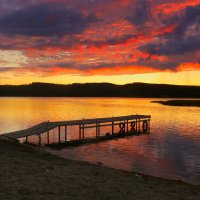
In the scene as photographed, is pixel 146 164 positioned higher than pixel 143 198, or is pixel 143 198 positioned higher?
pixel 143 198

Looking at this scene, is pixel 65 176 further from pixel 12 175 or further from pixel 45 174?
pixel 12 175

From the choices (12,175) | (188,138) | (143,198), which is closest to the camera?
(143,198)

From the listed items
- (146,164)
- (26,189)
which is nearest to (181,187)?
(26,189)

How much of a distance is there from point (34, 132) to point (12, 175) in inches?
761

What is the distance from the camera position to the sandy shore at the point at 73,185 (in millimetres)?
11812

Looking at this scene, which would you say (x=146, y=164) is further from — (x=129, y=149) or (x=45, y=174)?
(x=45, y=174)

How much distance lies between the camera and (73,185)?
Result: 13.4 meters

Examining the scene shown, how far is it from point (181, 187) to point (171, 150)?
61.9 feet

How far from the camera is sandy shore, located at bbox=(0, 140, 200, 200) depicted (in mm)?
11812

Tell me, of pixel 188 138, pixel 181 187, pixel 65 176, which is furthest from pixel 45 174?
pixel 188 138

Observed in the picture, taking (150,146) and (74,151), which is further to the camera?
(150,146)

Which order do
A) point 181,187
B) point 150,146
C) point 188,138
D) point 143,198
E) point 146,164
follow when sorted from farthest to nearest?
point 188,138 → point 150,146 → point 146,164 → point 181,187 → point 143,198

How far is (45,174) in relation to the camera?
1492 cm

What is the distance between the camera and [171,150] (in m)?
33.9
